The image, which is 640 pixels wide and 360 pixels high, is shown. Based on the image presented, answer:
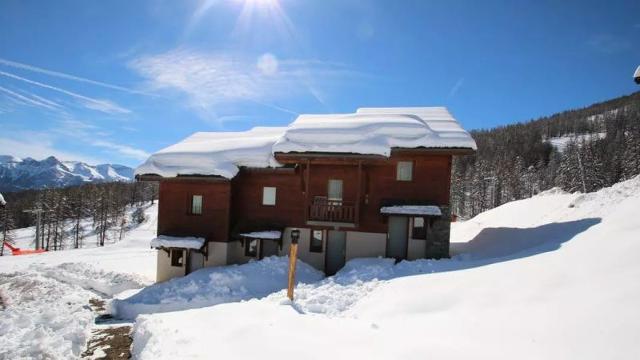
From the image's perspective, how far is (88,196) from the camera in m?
93.4

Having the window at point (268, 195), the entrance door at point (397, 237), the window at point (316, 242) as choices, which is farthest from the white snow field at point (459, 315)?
the window at point (268, 195)

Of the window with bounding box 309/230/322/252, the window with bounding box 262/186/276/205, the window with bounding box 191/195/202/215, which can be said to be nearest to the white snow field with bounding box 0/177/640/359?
the window with bounding box 309/230/322/252

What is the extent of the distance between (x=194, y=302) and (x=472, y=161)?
97.5 meters

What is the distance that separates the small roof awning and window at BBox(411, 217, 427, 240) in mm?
878

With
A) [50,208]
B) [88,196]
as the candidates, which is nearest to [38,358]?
[50,208]

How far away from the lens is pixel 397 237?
58.1 ft

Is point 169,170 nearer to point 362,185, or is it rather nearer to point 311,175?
point 311,175

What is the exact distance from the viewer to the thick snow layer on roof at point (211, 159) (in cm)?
1839

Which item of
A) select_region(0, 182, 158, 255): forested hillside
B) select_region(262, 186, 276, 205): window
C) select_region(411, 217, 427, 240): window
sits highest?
select_region(262, 186, 276, 205): window

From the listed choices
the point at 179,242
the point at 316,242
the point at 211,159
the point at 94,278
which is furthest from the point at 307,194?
the point at 94,278

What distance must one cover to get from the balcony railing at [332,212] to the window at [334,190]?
1.01 meters

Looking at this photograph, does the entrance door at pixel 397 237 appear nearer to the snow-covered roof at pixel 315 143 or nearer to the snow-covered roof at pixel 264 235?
the snow-covered roof at pixel 315 143

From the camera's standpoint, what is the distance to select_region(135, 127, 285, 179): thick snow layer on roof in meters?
18.4

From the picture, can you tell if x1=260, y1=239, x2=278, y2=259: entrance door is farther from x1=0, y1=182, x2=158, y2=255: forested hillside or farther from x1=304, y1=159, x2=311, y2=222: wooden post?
x1=0, y1=182, x2=158, y2=255: forested hillside
